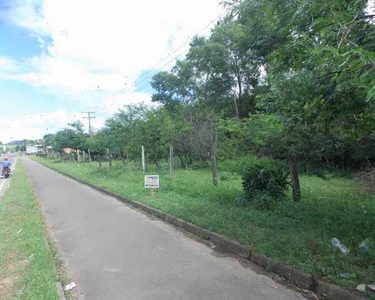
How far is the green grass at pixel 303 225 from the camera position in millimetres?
3922

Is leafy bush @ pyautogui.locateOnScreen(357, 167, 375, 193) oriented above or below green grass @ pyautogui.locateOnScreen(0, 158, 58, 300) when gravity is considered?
above

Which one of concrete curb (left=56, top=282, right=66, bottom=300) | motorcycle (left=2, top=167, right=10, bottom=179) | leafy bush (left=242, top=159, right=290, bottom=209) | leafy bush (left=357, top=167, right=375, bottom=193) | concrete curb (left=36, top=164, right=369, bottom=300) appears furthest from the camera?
motorcycle (left=2, top=167, right=10, bottom=179)

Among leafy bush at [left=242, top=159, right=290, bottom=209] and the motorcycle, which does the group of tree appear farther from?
the motorcycle

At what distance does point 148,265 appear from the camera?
4652 mm

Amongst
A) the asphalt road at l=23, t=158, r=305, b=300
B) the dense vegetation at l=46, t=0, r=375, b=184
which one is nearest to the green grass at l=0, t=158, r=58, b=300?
the asphalt road at l=23, t=158, r=305, b=300

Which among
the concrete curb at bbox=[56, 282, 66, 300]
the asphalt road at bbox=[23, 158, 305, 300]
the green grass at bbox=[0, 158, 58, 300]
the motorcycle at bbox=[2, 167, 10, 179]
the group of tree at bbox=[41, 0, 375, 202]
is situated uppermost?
the group of tree at bbox=[41, 0, 375, 202]

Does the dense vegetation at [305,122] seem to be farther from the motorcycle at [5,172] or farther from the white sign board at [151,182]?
the motorcycle at [5,172]

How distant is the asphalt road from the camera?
3773mm

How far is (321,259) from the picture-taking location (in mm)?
4078

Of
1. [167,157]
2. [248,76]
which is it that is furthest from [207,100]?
[167,157]

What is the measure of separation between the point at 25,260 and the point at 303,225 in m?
4.84

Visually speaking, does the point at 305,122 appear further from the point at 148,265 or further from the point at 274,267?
the point at 148,265

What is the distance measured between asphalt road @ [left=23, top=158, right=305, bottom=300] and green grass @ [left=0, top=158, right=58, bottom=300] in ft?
1.19

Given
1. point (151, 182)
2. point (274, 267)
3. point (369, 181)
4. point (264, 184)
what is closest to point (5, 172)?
point (151, 182)
